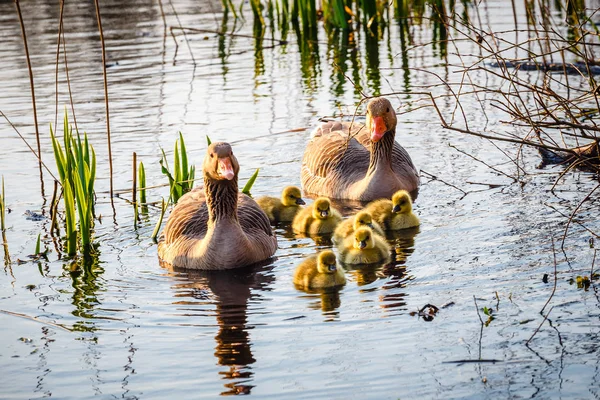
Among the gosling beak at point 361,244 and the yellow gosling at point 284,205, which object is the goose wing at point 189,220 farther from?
the gosling beak at point 361,244

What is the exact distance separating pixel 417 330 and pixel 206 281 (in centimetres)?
243

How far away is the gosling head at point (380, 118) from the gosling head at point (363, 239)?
256cm

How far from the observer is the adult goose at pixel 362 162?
1085cm

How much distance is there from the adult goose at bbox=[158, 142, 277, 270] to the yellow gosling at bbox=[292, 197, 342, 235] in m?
0.62

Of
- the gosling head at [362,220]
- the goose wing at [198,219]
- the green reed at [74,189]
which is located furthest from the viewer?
the goose wing at [198,219]

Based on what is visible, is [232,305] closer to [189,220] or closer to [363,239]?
[363,239]

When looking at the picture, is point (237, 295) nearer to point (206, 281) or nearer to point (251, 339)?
point (206, 281)

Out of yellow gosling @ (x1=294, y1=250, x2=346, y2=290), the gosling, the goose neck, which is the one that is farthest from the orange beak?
yellow gosling @ (x1=294, y1=250, x2=346, y2=290)

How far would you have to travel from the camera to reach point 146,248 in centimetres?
923

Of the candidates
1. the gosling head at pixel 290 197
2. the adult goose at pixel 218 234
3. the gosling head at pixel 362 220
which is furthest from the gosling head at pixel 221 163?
the gosling head at pixel 290 197

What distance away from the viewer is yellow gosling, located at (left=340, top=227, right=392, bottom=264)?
8.25m

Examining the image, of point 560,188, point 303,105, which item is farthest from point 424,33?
point 560,188

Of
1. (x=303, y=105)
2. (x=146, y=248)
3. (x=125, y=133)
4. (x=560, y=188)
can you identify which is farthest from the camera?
(x=303, y=105)

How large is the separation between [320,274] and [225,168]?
1.34m
